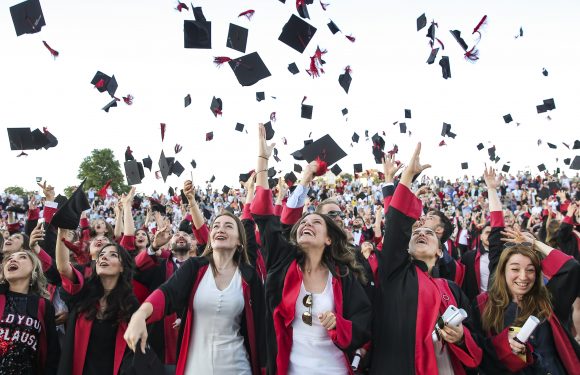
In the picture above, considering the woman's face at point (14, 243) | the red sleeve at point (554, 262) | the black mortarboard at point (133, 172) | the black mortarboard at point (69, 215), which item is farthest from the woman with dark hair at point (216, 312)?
the black mortarboard at point (133, 172)

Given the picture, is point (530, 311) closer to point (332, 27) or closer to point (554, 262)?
point (554, 262)

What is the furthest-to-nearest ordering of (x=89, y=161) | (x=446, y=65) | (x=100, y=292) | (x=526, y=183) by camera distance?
(x=89, y=161) → (x=526, y=183) → (x=446, y=65) → (x=100, y=292)

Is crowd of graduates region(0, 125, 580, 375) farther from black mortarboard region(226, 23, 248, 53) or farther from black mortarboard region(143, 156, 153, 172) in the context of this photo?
black mortarboard region(143, 156, 153, 172)

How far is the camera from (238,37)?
7.12 m

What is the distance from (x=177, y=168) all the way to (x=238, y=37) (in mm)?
3468

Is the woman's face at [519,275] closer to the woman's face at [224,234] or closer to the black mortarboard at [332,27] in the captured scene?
the woman's face at [224,234]

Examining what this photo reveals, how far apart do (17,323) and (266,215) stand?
1768 mm

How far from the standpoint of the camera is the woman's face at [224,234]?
11.2 feet

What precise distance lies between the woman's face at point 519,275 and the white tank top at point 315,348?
1.20m

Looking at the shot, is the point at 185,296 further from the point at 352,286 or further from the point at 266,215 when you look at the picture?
the point at 352,286

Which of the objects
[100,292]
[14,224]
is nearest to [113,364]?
[100,292]

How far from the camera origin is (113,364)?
3328 mm

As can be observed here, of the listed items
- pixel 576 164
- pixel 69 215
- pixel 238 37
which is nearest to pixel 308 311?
pixel 69 215

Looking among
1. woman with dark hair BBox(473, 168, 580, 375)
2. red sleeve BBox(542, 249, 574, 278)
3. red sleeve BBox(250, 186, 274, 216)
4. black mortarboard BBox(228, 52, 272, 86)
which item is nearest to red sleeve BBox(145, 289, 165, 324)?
red sleeve BBox(250, 186, 274, 216)
